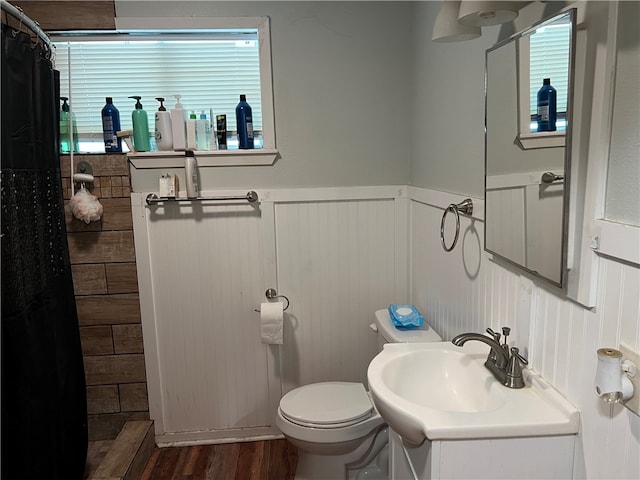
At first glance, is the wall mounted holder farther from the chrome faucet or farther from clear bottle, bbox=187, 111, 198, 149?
clear bottle, bbox=187, 111, 198, 149

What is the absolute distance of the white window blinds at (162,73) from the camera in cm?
249

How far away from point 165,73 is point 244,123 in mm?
486

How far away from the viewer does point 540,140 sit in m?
1.31

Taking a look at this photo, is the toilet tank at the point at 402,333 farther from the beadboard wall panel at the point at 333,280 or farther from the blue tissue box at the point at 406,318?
the beadboard wall panel at the point at 333,280

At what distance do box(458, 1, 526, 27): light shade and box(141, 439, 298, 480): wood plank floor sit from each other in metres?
2.04

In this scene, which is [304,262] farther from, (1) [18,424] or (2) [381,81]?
(1) [18,424]

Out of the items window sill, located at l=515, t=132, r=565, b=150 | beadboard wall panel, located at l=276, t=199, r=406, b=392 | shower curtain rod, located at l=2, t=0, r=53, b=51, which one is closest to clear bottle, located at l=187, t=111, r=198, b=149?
beadboard wall panel, located at l=276, t=199, r=406, b=392

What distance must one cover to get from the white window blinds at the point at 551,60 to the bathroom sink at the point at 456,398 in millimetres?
721

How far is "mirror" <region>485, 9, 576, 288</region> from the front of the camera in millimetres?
1203

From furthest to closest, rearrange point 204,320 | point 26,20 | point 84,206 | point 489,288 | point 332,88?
point 204,320, point 332,88, point 84,206, point 26,20, point 489,288

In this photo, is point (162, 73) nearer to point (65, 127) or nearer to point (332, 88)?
point (65, 127)

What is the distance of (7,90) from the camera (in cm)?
174

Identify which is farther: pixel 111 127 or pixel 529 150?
pixel 111 127

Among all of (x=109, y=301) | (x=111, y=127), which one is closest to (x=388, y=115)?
(x=111, y=127)
